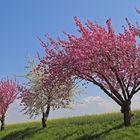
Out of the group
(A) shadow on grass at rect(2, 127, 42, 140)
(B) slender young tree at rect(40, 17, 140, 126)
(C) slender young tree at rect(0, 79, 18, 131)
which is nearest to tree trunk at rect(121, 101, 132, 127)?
(B) slender young tree at rect(40, 17, 140, 126)

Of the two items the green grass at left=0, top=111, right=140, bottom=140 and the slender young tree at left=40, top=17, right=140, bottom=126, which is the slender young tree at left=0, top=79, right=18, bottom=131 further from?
the slender young tree at left=40, top=17, right=140, bottom=126

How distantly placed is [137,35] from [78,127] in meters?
11.4

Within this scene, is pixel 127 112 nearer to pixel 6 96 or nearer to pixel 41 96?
pixel 41 96

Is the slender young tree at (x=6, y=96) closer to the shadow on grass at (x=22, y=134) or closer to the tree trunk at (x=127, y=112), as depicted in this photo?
the shadow on grass at (x=22, y=134)

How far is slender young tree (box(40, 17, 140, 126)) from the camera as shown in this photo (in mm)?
31516

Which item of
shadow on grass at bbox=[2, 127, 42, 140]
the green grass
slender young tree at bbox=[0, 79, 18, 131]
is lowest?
the green grass

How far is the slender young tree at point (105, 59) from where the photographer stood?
103ft

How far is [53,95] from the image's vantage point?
153ft

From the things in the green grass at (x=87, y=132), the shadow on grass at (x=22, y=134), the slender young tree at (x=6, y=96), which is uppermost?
the slender young tree at (x=6, y=96)

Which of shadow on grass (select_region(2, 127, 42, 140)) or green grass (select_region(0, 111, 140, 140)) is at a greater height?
shadow on grass (select_region(2, 127, 42, 140))

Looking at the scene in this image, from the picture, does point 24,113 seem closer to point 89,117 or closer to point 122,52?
point 89,117

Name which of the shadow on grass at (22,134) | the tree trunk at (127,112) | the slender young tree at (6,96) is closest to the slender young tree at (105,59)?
the tree trunk at (127,112)

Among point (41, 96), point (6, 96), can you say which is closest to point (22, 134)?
point (41, 96)

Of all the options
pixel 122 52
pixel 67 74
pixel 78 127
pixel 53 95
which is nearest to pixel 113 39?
pixel 122 52
